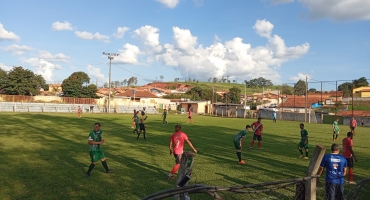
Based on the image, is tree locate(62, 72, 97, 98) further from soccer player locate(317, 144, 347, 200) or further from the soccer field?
soccer player locate(317, 144, 347, 200)

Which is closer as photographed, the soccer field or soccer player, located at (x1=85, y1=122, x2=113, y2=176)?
the soccer field

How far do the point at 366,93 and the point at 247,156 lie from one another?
229 ft

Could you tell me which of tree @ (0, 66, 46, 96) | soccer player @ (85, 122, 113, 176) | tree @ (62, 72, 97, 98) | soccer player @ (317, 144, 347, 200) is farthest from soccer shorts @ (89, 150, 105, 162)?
tree @ (62, 72, 97, 98)

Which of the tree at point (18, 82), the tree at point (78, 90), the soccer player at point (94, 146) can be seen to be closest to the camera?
the soccer player at point (94, 146)

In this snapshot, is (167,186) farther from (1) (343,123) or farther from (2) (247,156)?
(1) (343,123)

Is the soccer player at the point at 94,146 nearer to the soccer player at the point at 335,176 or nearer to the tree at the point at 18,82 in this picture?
the soccer player at the point at 335,176

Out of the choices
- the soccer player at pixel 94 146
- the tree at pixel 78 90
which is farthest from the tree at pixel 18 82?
the soccer player at pixel 94 146

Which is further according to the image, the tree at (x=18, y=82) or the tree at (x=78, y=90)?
the tree at (x=78, y=90)

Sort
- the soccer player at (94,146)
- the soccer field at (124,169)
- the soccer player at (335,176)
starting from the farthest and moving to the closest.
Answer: the soccer player at (94,146) < the soccer field at (124,169) < the soccer player at (335,176)

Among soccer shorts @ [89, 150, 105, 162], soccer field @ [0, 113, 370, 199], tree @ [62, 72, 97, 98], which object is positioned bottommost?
soccer field @ [0, 113, 370, 199]

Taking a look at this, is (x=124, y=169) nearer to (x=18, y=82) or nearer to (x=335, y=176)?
(x=335, y=176)

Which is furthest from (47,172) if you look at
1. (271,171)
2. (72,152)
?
(271,171)

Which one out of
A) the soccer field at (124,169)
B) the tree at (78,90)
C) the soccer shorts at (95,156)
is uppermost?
the tree at (78,90)

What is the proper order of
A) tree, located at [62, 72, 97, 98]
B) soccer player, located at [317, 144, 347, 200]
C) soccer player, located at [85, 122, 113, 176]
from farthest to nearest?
tree, located at [62, 72, 97, 98] → soccer player, located at [85, 122, 113, 176] → soccer player, located at [317, 144, 347, 200]
